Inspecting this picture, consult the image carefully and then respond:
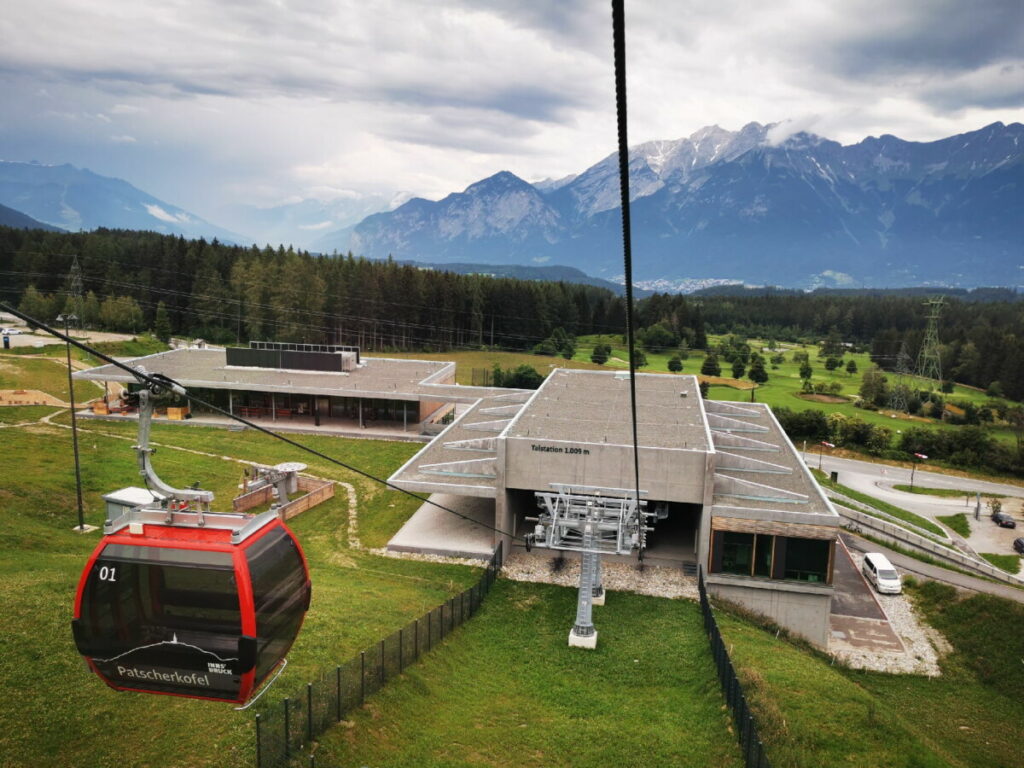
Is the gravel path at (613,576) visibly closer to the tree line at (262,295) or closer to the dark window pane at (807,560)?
the dark window pane at (807,560)

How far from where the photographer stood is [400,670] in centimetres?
1878

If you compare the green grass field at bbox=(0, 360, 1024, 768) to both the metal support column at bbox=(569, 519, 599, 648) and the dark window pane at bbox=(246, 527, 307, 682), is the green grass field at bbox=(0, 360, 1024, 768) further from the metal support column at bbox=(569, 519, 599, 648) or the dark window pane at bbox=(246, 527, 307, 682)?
the dark window pane at bbox=(246, 527, 307, 682)

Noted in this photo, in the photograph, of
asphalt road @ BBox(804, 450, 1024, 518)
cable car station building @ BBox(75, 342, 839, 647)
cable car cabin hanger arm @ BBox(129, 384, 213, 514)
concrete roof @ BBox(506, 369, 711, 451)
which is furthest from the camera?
asphalt road @ BBox(804, 450, 1024, 518)

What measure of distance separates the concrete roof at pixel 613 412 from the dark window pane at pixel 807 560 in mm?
5638

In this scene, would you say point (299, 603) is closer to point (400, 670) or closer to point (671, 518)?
point (400, 670)

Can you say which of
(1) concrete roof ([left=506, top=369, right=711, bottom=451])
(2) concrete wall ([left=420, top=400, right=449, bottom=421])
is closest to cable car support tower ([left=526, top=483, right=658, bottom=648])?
(1) concrete roof ([left=506, top=369, right=711, bottom=451])

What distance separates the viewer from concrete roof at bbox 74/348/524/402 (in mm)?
55969

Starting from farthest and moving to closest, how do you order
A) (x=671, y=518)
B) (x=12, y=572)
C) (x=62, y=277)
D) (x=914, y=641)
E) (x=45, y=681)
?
(x=62, y=277)
(x=671, y=518)
(x=914, y=641)
(x=12, y=572)
(x=45, y=681)

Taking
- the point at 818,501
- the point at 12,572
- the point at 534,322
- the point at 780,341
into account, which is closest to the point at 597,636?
the point at 818,501

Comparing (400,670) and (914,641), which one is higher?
(400,670)

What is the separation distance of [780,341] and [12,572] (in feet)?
515

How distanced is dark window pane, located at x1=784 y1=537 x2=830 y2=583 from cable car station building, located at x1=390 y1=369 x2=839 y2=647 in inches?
1.7

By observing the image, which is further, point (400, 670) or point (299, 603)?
point (400, 670)

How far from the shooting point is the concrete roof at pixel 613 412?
34438mm
